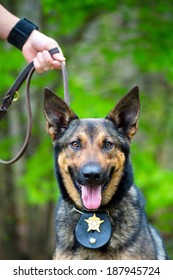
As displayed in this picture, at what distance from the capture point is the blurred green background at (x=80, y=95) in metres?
9.25

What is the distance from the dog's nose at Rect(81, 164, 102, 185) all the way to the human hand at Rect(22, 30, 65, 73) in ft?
3.24

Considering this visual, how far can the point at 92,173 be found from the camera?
4211 mm

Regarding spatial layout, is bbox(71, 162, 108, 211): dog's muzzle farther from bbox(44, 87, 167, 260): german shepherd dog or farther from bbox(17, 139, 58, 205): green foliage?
bbox(17, 139, 58, 205): green foliage

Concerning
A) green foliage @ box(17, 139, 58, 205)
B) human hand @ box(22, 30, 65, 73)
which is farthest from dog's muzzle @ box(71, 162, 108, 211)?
green foliage @ box(17, 139, 58, 205)

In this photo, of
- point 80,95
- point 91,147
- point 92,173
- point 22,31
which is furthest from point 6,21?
point 80,95

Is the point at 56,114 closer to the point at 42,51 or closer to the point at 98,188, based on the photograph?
the point at 42,51

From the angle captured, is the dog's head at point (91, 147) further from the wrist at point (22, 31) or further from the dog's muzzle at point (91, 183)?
the wrist at point (22, 31)

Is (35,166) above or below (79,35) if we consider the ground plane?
below

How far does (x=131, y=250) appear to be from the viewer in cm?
450
